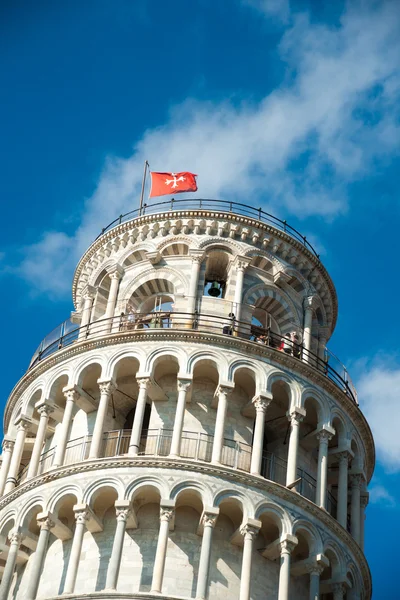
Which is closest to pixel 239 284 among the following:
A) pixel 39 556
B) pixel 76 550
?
pixel 76 550

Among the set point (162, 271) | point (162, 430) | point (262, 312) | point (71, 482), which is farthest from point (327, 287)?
point (71, 482)

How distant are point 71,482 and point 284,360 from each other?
31.5 ft

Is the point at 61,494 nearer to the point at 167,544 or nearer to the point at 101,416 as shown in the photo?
the point at 101,416

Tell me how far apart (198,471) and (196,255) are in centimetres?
1129

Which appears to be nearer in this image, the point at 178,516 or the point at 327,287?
the point at 178,516

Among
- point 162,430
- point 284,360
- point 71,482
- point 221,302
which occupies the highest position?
point 221,302

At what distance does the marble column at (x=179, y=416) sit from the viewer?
1763 inches

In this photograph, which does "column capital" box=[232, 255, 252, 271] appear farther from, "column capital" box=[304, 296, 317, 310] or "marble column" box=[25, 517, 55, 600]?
"marble column" box=[25, 517, 55, 600]

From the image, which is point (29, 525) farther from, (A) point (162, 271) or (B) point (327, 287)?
(B) point (327, 287)

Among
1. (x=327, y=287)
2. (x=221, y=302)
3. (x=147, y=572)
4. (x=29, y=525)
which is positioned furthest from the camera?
(x=327, y=287)

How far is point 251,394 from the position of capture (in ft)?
159

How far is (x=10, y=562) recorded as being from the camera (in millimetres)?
44438

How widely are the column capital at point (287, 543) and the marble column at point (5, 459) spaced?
37.2ft

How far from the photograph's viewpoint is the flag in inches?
2196
